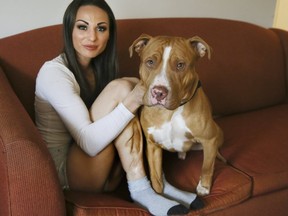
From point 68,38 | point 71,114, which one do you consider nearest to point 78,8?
point 68,38

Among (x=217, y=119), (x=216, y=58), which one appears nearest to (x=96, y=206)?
(x=217, y=119)

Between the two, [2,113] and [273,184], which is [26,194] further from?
[273,184]

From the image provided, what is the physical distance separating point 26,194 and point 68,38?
79 centimetres

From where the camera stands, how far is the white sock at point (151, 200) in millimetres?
1323

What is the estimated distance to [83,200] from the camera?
50.9 inches

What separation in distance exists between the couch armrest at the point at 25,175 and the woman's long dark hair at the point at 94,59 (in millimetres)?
550

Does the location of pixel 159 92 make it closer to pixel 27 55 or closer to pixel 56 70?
pixel 56 70

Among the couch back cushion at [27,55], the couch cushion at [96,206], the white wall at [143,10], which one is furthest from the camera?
the white wall at [143,10]

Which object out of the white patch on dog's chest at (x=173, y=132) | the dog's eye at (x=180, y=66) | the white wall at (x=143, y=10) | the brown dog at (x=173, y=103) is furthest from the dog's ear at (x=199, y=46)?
the white wall at (x=143, y=10)

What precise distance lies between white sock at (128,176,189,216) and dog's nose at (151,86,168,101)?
15.8 inches

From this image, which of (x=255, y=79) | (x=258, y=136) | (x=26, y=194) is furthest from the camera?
(x=255, y=79)

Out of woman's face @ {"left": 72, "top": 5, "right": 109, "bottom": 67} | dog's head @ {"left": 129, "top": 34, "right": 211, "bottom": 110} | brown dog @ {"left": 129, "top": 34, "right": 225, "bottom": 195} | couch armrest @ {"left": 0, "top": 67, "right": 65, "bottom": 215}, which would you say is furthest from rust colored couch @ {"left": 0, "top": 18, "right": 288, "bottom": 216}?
dog's head @ {"left": 129, "top": 34, "right": 211, "bottom": 110}

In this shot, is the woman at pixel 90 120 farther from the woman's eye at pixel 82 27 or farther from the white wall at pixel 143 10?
the white wall at pixel 143 10

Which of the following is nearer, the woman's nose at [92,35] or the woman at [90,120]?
the woman at [90,120]
